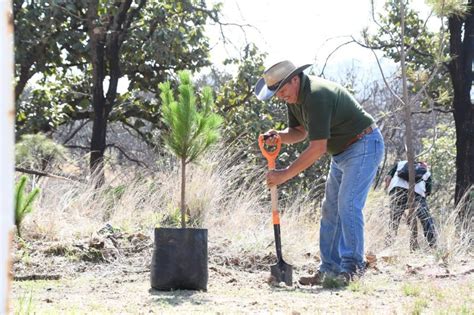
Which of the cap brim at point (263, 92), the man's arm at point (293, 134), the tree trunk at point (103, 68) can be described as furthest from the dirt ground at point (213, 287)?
the tree trunk at point (103, 68)

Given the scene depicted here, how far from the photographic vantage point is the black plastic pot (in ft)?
17.8

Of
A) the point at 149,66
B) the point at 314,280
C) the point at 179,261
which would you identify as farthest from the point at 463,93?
the point at 179,261

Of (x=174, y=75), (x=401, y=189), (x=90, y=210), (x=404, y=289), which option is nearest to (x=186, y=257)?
(x=404, y=289)

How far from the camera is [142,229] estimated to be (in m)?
8.50

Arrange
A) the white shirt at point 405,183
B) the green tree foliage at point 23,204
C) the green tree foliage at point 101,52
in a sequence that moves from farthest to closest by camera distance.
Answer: the green tree foliage at point 101,52 < the white shirt at point 405,183 < the green tree foliage at point 23,204

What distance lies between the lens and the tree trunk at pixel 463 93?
12.6 metres

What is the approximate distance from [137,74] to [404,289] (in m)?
9.65

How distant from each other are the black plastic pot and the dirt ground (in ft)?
0.31

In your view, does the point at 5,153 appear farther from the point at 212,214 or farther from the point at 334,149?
the point at 212,214

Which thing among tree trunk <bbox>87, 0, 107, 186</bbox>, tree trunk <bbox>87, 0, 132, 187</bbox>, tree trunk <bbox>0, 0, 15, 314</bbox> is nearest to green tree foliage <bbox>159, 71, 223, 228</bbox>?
tree trunk <bbox>0, 0, 15, 314</bbox>

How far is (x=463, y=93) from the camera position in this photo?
41.6 feet

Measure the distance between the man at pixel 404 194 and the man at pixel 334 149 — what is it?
3.04m

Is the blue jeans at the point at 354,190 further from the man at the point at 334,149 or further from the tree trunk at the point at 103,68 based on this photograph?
the tree trunk at the point at 103,68

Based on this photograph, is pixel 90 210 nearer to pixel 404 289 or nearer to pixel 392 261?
pixel 392 261
